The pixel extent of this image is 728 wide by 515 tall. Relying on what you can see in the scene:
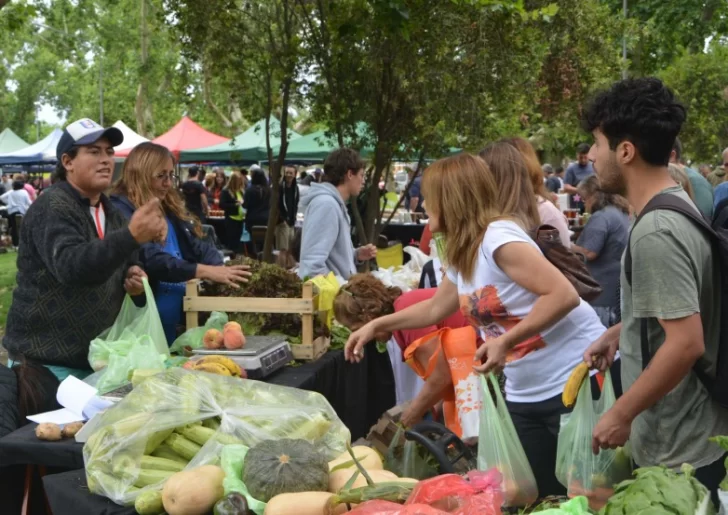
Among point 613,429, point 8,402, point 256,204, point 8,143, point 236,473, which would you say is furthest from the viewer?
point 8,143

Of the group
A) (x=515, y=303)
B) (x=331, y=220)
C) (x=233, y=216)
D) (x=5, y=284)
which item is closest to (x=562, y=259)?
(x=515, y=303)

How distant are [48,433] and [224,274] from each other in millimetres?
1714

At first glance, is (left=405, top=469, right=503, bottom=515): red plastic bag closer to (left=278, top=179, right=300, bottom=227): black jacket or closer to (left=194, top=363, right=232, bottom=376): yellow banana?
(left=194, top=363, right=232, bottom=376): yellow banana

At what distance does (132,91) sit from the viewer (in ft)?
174

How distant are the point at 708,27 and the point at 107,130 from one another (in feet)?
72.5

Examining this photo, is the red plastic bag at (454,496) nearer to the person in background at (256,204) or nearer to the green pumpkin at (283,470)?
the green pumpkin at (283,470)

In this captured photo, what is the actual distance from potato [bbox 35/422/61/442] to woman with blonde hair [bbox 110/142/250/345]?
5.27 ft

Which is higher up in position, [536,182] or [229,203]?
[536,182]

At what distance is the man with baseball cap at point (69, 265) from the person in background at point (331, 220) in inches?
78.4

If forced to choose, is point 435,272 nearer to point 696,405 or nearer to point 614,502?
point 696,405

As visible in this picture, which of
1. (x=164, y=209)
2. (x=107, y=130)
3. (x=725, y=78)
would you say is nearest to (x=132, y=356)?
(x=107, y=130)

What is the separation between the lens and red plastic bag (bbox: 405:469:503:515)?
6.34 ft

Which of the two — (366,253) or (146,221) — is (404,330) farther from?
(366,253)

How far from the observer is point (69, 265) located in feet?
11.4
